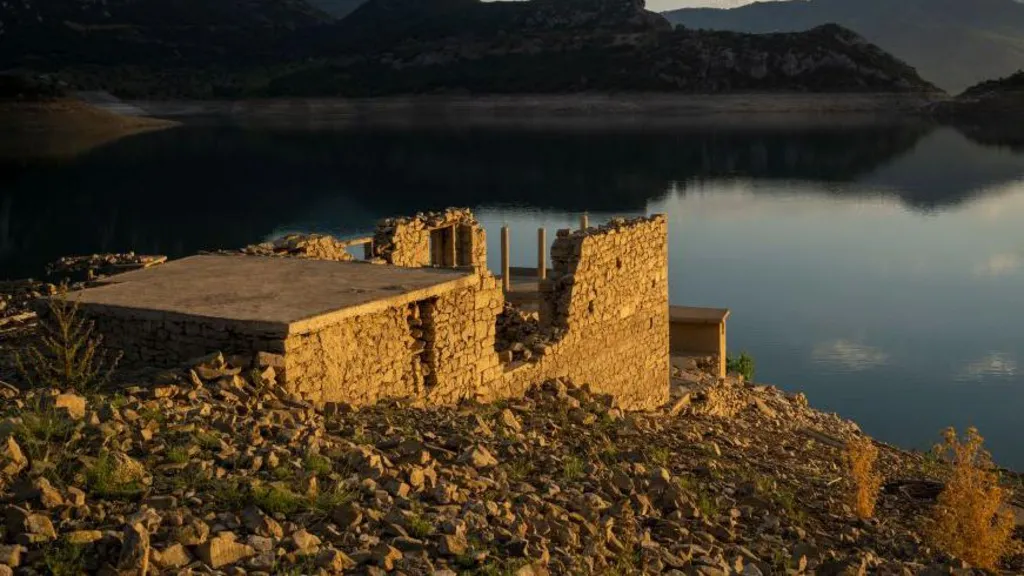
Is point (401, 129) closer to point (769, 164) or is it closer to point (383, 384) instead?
point (769, 164)

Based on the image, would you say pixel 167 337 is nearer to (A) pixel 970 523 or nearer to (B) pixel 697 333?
(A) pixel 970 523

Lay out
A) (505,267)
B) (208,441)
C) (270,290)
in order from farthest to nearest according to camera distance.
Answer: (505,267) < (270,290) < (208,441)

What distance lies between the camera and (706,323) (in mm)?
17516

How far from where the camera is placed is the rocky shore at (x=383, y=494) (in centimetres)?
512

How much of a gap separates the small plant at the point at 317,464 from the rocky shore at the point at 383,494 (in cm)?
2

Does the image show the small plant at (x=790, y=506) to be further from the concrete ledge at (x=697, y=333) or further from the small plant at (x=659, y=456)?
the concrete ledge at (x=697, y=333)

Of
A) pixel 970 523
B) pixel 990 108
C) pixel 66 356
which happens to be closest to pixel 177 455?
pixel 66 356

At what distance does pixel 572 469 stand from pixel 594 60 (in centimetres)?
9801

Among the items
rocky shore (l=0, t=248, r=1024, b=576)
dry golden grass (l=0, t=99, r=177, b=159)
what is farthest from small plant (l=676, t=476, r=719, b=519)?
dry golden grass (l=0, t=99, r=177, b=159)

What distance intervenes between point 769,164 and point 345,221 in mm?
28210

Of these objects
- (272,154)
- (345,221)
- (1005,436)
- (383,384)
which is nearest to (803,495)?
(383,384)

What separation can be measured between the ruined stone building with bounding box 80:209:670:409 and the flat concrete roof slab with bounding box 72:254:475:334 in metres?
0.01

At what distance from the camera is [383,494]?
589 cm

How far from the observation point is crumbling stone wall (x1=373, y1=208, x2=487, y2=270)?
1202 cm
